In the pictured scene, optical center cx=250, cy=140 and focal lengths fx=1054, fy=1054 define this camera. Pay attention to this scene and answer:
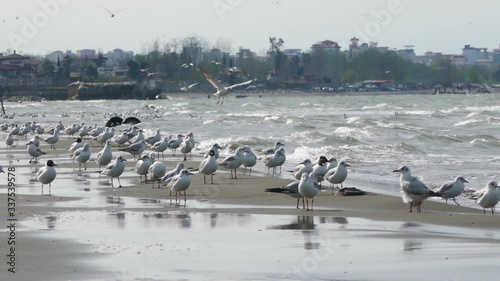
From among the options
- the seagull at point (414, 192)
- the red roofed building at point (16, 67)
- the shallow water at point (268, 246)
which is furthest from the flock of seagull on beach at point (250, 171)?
the red roofed building at point (16, 67)

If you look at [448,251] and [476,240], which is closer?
[448,251]

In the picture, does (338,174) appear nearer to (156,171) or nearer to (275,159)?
(156,171)

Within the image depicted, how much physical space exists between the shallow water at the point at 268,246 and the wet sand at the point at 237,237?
0.01 metres

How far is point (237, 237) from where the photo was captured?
41.3ft

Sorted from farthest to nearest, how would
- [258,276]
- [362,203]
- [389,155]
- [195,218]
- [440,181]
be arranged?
[389,155]
[440,181]
[362,203]
[195,218]
[258,276]

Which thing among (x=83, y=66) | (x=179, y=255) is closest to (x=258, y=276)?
(x=179, y=255)

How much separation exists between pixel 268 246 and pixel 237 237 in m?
0.82

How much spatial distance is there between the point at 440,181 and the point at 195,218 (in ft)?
24.6

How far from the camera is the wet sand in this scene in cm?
1033

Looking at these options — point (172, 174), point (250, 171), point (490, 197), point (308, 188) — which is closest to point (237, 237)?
point (308, 188)

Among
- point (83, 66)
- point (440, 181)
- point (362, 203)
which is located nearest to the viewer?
point (362, 203)

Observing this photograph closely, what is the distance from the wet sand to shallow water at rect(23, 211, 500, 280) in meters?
0.01

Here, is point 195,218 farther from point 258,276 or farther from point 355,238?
point 258,276

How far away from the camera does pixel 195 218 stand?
14.5 meters
